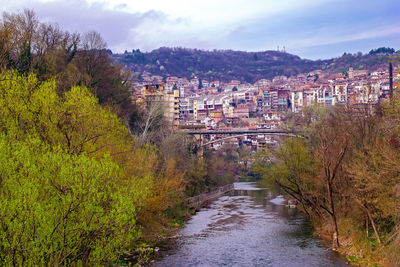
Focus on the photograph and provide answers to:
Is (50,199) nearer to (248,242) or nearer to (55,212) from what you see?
(55,212)

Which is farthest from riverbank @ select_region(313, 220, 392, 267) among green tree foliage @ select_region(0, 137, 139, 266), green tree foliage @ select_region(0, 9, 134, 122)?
green tree foliage @ select_region(0, 9, 134, 122)

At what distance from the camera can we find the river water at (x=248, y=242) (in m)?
18.5

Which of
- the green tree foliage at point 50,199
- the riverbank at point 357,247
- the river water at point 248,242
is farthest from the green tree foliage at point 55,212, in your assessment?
the riverbank at point 357,247

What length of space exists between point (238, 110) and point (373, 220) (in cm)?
12541

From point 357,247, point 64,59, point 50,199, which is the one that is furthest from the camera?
point 64,59

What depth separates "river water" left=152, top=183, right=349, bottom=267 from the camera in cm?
1848

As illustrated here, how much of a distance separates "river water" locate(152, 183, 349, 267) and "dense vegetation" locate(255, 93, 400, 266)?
3.76 ft

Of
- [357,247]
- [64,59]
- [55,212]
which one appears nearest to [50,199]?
[55,212]

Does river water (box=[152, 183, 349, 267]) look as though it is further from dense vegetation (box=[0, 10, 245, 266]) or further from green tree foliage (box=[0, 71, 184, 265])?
green tree foliage (box=[0, 71, 184, 265])

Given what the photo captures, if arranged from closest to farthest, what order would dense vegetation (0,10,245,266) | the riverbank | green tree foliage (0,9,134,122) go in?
1. dense vegetation (0,10,245,266)
2. the riverbank
3. green tree foliage (0,9,134,122)

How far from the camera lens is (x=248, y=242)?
72.5ft

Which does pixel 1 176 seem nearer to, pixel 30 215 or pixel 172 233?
pixel 30 215

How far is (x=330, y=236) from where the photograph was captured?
Result: 22.2 m

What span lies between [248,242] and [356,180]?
6.11 m
